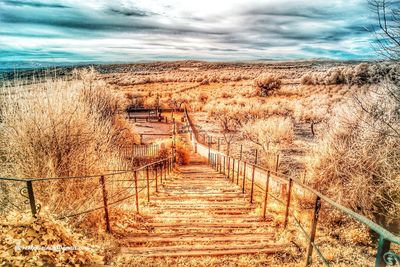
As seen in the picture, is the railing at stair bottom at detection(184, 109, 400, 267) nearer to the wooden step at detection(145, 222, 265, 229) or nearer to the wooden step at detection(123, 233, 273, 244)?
the wooden step at detection(145, 222, 265, 229)

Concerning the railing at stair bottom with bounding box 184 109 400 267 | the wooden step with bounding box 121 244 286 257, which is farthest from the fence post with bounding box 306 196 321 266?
the wooden step with bounding box 121 244 286 257

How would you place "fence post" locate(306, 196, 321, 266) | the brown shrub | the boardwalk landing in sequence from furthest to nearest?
the brown shrub → the boardwalk landing → "fence post" locate(306, 196, 321, 266)

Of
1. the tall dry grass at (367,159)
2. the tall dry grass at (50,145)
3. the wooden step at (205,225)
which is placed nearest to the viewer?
the wooden step at (205,225)

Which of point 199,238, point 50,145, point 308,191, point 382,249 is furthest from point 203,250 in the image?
point 308,191

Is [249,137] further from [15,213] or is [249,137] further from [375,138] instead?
[15,213]

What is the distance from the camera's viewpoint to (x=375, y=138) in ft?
23.1

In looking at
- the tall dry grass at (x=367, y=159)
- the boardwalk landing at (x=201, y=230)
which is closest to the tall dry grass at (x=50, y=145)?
the boardwalk landing at (x=201, y=230)

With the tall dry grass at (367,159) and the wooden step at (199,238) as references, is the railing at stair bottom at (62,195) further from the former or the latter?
the tall dry grass at (367,159)

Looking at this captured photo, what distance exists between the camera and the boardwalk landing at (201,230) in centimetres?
396

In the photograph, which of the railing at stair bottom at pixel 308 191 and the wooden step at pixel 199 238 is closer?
the railing at stair bottom at pixel 308 191

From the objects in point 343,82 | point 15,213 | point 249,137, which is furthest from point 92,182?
point 343,82

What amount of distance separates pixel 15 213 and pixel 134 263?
5.23 feet

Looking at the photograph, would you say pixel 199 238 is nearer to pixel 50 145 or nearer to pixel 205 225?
pixel 205 225

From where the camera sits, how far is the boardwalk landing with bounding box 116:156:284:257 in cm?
396
